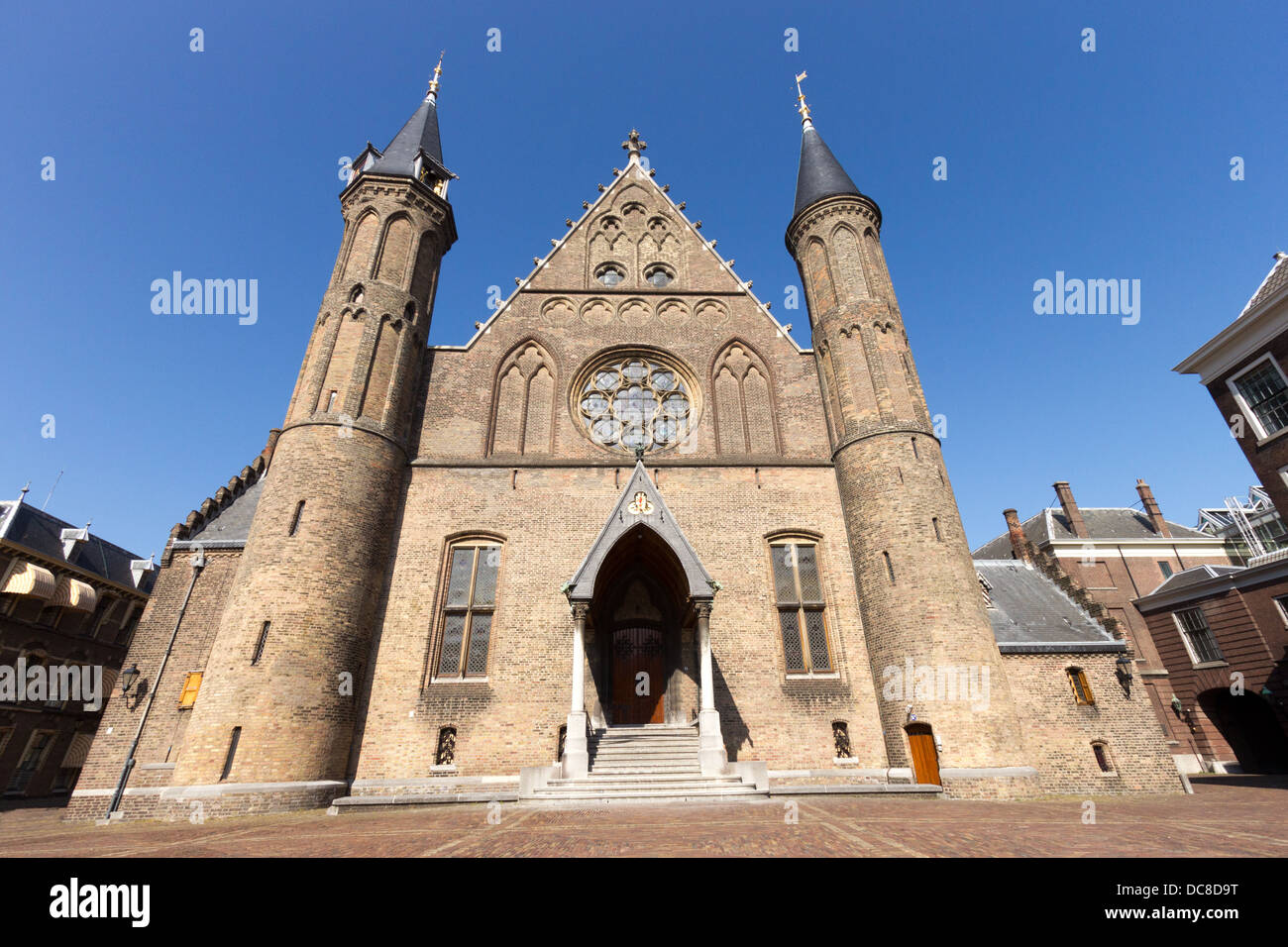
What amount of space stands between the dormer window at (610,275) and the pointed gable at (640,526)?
869cm

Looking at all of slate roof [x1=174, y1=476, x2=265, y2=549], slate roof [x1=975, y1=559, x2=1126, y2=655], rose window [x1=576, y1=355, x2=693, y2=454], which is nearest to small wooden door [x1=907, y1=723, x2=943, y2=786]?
slate roof [x1=975, y1=559, x2=1126, y2=655]

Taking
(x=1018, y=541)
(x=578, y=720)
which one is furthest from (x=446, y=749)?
(x=1018, y=541)

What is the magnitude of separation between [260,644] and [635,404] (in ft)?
38.1

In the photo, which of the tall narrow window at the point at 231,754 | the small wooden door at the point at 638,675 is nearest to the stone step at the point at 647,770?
the small wooden door at the point at 638,675

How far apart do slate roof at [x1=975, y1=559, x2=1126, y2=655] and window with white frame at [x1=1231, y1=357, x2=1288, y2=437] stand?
6.97 meters

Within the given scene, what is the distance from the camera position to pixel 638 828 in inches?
283

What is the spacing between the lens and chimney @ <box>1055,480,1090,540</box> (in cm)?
3444

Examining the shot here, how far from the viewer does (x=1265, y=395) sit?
1662 centimetres

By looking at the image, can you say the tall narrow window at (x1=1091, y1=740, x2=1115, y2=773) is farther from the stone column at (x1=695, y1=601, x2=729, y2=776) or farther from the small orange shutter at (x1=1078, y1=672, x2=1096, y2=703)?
the stone column at (x1=695, y1=601, x2=729, y2=776)

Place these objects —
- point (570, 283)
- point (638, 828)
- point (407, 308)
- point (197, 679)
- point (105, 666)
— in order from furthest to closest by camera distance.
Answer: point (105, 666) < point (570, 283) < point (407, 308) < point (197, 679) < point (638, 828)

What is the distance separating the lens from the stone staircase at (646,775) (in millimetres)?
10805

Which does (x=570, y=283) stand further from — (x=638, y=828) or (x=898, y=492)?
(x=638, y=828)
